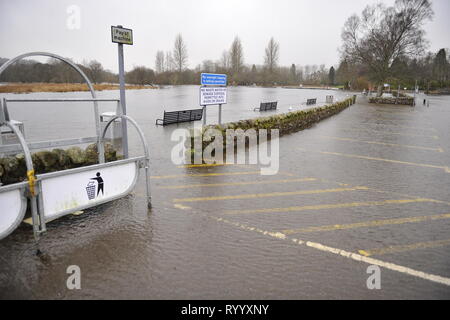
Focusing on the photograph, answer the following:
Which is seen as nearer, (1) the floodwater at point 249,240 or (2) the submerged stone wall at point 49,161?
(1) the floodwater at point 249,240

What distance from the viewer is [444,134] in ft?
46.0

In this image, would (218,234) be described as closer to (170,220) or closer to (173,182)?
(170,220)

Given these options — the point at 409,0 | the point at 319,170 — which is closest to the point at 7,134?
the point at 319,170

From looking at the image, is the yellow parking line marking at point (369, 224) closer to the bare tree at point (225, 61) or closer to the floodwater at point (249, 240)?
the floodwater at point (249, 240)

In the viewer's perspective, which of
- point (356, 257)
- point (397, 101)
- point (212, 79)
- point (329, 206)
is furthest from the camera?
point (397, 101)

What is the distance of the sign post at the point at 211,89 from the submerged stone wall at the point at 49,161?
3.67m

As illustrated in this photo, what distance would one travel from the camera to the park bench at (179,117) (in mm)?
14898

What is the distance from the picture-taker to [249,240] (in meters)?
4.12

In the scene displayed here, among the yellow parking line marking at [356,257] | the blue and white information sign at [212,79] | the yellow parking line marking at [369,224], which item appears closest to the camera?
the yellow parking line marking at [356,257]

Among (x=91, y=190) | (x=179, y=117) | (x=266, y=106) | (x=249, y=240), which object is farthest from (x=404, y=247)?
(x=266, y=106)

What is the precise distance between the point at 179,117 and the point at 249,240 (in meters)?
12.3

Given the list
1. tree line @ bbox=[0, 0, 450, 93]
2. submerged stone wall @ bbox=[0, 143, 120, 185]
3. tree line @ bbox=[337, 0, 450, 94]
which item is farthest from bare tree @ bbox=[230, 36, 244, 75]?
submerged stone wall @ bbox=[0, 143, 120, 185]

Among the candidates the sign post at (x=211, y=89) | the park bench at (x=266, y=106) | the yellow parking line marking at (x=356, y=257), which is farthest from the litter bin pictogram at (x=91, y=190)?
the park bench at (x=266, y=106)

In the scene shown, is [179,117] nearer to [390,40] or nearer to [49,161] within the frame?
[49,161]
